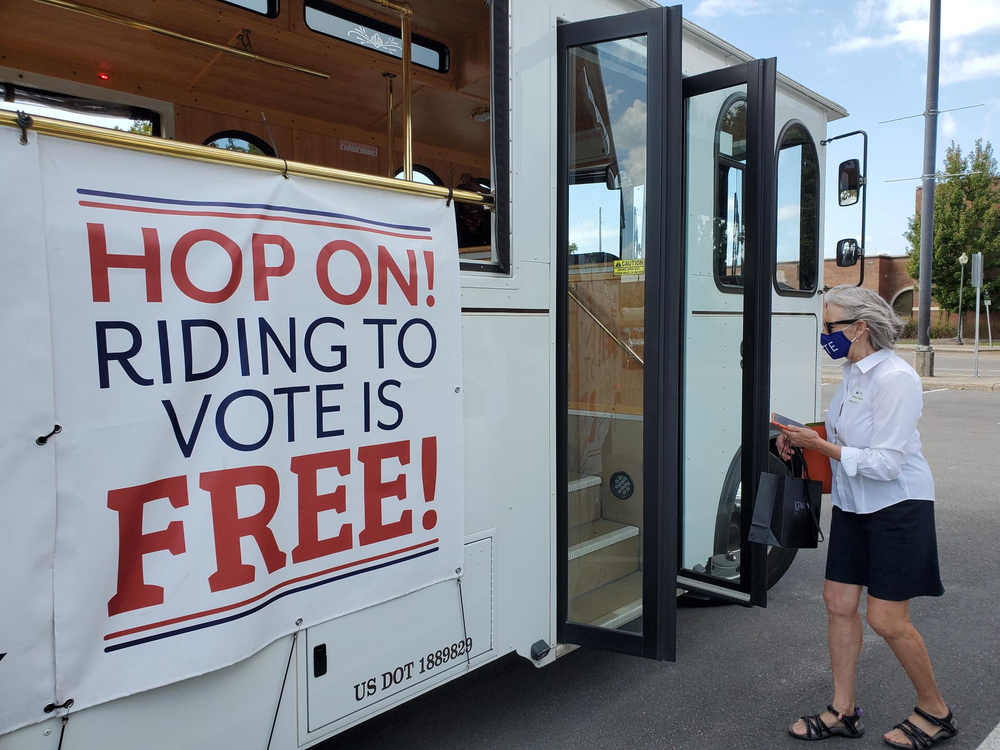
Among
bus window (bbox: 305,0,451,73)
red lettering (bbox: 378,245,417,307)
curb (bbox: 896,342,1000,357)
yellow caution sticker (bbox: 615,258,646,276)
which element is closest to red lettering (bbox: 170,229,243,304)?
red lettering (bbox: 378,245,417,307)

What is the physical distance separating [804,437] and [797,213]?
1.95 meters

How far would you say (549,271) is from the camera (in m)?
2.60

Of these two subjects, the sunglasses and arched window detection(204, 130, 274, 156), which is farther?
arched window detection(204, 130, 274, 156)

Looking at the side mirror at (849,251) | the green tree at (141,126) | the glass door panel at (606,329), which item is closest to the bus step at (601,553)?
the glass door panel at (606,329)

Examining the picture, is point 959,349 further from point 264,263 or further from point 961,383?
point 264,263

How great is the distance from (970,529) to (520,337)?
14.8 ft

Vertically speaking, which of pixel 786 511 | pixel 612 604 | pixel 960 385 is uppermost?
pixel 786 511

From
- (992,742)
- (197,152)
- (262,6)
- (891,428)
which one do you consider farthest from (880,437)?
(262,6)

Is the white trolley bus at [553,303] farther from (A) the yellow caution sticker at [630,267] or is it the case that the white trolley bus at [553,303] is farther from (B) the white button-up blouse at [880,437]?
(B) the white button-up blouse at [880,437]

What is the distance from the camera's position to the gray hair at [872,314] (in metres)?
2.62

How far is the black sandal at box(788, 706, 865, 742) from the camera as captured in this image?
2711mm

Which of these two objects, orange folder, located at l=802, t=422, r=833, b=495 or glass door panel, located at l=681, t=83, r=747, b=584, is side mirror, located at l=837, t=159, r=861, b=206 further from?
orange folder, located at l=802, t=422, r=833, b=495

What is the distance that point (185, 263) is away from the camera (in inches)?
66.1

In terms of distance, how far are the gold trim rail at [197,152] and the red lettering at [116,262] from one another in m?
0.19
